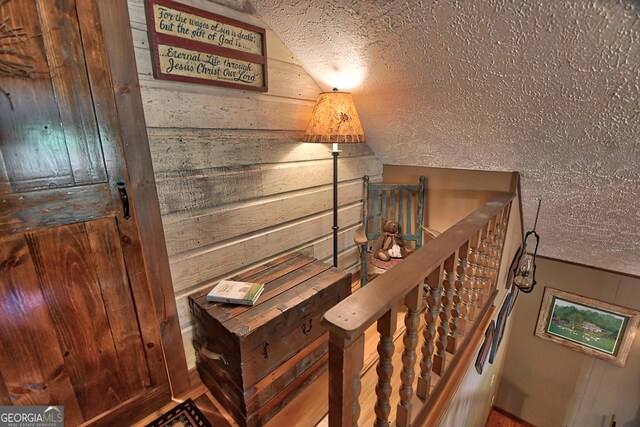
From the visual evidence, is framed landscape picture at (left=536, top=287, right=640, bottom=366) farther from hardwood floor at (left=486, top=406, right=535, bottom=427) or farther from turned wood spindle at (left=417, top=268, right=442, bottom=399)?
turned wood spindle at (left=417, top=268, right=442, bottom=399)

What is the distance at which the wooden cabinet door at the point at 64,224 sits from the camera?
0.85m

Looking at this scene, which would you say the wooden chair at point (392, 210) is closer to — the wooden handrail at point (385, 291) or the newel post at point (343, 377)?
the wooden handrail at point (385, 291)

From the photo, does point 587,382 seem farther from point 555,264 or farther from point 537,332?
point 555,264

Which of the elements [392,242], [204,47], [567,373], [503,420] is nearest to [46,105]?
[204,47]

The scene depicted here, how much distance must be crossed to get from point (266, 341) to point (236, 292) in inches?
9.8

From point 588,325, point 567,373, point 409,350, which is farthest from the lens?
point 567,373

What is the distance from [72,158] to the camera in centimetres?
95

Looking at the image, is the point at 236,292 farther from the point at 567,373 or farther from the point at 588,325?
the point at 567,373

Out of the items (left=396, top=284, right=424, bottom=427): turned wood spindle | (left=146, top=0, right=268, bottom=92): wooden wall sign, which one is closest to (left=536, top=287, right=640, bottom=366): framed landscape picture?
(left=396, top=284, right=424, bottom=427): turned wood spindle

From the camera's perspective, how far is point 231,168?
1.39 meters

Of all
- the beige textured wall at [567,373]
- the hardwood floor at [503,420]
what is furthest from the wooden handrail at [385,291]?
the hardwood floor at [503,420]

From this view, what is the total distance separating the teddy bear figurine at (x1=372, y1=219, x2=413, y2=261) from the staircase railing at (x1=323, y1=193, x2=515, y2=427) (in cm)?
62

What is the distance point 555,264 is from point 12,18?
4.07 m

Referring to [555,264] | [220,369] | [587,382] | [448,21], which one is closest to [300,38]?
[448,21]
